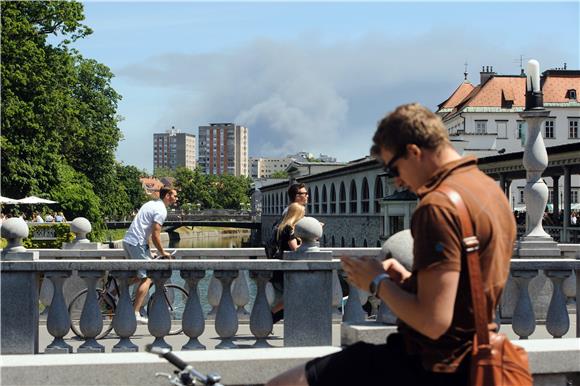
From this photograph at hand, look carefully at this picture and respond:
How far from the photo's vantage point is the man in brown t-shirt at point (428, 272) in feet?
9.23

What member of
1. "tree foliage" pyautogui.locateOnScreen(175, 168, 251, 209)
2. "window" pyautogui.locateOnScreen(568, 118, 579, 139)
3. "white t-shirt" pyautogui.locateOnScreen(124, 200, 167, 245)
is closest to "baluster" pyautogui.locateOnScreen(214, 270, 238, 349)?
"white t-shirt" pyautogui.locateOnScreen(124, 200, 167, 245)

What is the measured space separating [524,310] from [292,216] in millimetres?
2773

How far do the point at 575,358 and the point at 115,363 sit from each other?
2911 mm

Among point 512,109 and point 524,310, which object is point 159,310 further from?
point 512,109

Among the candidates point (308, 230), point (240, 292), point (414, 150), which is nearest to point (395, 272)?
point (414, 150)

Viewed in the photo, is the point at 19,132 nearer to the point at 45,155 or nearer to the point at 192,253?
the point at 45,155

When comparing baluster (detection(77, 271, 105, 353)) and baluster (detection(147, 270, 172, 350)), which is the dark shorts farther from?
baluster (detection(77, 271, 105, 353))

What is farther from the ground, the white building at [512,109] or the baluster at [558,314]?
the white building at [512,109]

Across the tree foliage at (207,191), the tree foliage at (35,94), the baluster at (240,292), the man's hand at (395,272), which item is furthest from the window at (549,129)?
the tree foliage at (207,191)

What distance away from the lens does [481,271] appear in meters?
2.92

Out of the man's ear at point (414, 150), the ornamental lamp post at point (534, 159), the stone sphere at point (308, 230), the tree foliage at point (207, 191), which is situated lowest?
the stone sphere at point (308, 230)

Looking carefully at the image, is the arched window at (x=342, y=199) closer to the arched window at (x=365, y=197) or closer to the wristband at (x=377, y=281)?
the arched window at (x=365, y=197)

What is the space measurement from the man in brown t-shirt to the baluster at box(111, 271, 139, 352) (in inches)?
163

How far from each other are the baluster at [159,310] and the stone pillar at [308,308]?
1039 mm
